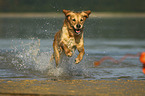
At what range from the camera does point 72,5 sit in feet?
392

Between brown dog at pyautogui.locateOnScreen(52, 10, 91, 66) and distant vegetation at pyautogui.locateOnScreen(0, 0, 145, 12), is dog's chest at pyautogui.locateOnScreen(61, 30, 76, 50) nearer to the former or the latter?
brown dog at pyautogui.locateOnScreen(52, 10, 91, 66)

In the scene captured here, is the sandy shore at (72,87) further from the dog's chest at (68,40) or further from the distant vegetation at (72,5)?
the distant vegetation at (72,5)

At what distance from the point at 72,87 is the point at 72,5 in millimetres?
112224

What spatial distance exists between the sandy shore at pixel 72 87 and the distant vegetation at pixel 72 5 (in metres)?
97.6

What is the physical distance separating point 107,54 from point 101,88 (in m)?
6.63

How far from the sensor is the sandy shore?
741 cm

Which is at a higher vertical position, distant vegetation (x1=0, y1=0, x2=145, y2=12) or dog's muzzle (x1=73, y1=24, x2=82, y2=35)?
distant vegetation (x1=0, y1=0, x2=145, y2=12)

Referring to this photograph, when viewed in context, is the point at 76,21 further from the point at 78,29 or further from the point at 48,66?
the point at 48,66

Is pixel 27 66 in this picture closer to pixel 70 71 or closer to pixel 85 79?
pixel 70 71

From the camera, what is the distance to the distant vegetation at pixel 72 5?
112m

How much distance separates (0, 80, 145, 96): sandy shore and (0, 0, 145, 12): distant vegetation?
320 ft

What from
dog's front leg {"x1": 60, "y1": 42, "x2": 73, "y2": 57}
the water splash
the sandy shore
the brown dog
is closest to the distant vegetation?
the water splash

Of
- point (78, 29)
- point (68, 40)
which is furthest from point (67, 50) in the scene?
A: point (78, 29)

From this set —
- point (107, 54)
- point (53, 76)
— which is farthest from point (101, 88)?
point (107, 54)
